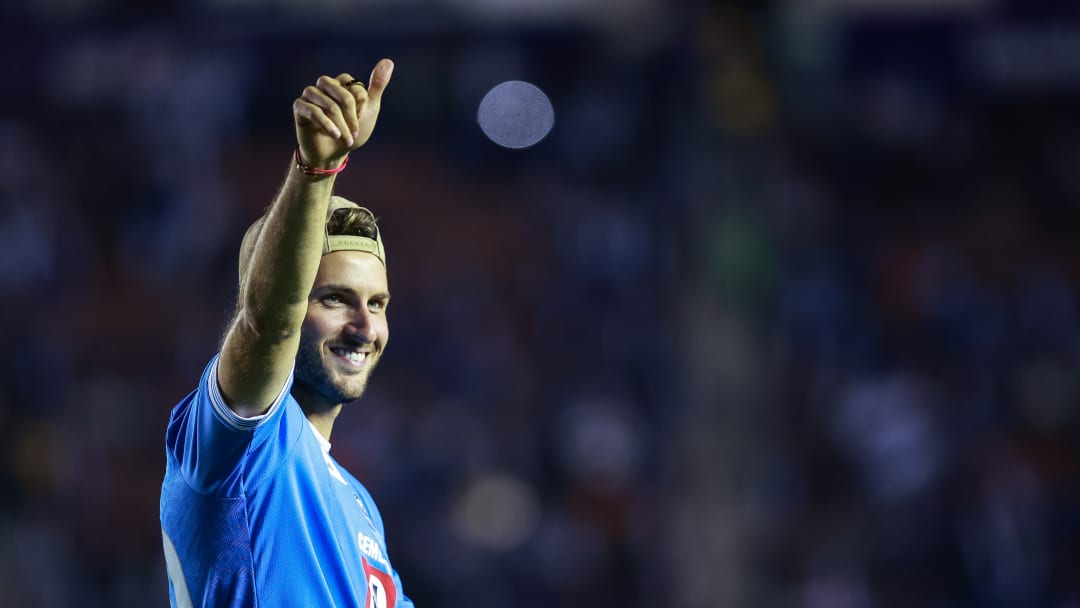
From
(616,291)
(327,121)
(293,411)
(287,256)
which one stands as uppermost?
(327,121)

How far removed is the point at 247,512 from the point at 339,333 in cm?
52

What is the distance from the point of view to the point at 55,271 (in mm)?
13922

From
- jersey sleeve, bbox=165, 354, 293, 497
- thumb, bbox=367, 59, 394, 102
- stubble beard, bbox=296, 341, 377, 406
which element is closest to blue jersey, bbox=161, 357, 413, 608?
jersey sleeve, bbox=165, 354, 293, 497

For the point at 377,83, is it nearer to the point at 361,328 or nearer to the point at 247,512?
the point at 361,328

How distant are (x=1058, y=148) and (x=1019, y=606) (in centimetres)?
650

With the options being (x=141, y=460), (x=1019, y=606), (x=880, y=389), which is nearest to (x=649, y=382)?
(x=880, y=389)

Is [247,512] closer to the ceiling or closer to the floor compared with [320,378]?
closer to the floor

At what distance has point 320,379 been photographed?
3061 millimetres

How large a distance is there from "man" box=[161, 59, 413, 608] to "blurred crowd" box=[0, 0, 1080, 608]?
21.6 ft

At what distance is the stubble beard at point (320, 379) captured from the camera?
3041mm

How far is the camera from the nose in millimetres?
3074

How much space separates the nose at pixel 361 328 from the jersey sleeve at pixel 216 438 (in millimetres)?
412

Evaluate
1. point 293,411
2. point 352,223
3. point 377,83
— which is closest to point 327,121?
point 377,83

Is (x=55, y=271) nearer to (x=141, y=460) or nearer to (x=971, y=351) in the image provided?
(x=141, y=460)
